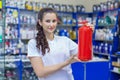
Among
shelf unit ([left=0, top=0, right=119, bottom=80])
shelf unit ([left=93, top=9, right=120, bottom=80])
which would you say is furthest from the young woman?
shelf unit ([left=93, top=9, right=120, bottom=80])

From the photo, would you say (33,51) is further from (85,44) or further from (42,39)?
(85,44)

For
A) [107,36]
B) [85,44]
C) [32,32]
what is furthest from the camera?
[32,32]

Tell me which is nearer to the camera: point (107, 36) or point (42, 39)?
point (42, 39)

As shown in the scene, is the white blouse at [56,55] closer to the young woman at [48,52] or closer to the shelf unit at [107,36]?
the young woman at [48,52]

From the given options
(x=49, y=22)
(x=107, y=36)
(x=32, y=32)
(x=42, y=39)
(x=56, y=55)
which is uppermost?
(x=49, y=22)

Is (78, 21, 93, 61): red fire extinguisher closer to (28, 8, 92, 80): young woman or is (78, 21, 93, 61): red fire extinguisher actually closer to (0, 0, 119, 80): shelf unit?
(28, 8, 92, 80): young woman

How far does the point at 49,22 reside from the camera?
171 cm

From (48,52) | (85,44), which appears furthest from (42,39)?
(85,44)

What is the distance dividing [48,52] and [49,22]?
213mm

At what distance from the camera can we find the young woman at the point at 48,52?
1.70 meters

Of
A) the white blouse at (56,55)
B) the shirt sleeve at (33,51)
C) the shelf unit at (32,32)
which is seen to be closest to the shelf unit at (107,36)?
the shelf unit at (32,32)

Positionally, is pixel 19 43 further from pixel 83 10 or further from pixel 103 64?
pixel 103 64

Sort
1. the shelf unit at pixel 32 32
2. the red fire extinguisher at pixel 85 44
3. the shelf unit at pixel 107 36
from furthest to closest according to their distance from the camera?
Result: the shelf unit at pixel 107 36, the shelf unit at pixel 32 32, the red fire extinguisher at pixel 85 44

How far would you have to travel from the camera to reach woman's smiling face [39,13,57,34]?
1699 millimetres
